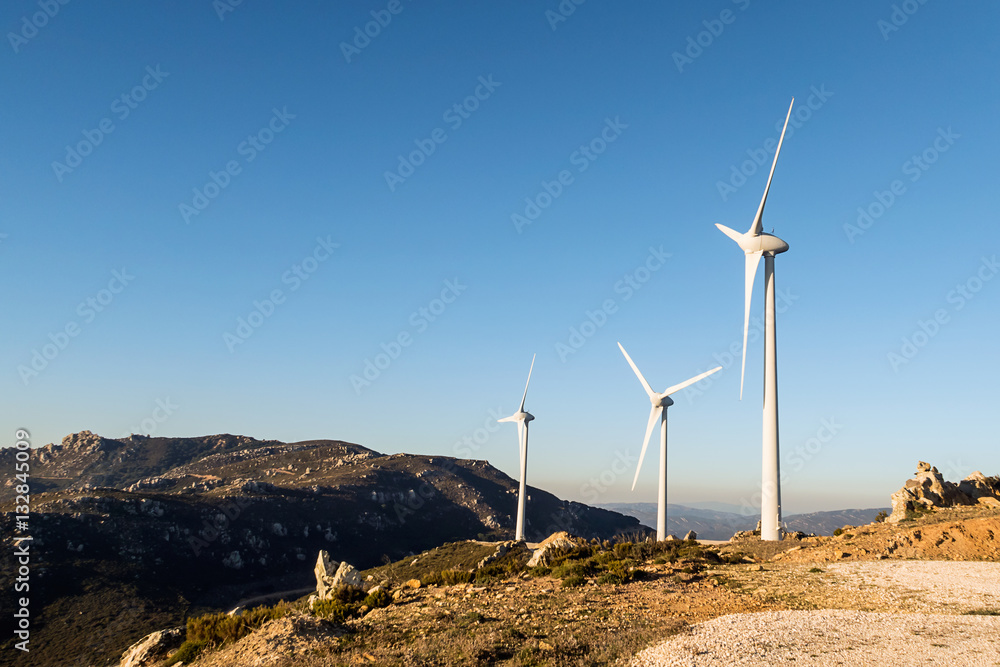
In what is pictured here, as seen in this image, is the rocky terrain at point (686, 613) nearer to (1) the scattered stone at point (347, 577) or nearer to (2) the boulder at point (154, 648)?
(2) the boulder at point (154, 648)

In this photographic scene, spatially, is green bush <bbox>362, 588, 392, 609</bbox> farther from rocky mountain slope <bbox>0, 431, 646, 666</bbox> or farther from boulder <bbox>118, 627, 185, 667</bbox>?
rocky mountain slope <bbox>0, 431, 646, 666</bbox>

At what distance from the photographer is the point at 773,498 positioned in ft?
101

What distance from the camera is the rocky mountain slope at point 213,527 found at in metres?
66.0

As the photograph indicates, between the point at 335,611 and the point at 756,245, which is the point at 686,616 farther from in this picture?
the point at 756,245

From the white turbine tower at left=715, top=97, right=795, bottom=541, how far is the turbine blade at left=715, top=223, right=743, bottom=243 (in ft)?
1.06

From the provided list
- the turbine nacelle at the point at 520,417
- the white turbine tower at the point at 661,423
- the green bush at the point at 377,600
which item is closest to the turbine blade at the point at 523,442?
the turbine nacelle at the point at 520,417

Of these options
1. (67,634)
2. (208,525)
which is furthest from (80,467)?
(67,634)

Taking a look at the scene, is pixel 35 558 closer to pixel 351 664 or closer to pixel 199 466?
pixel 351 664

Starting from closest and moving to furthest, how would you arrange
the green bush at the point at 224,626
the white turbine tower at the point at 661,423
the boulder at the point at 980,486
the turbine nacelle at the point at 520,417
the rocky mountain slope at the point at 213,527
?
the green bush at the point at 224,626
the boulder at the point at 980,486
the white turbine tower at the point at 661,423
the rocky mountain slope at the point at 213,527
the turbine nacelle at the point at 520,417

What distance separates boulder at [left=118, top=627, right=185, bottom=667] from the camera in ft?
64.4

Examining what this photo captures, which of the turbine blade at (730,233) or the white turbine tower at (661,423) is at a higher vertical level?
the turbine blade at (730,233)

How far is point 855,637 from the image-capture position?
1412cm

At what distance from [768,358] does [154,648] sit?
106 feet

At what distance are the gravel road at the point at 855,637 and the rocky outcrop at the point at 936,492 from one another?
20.9 metres
